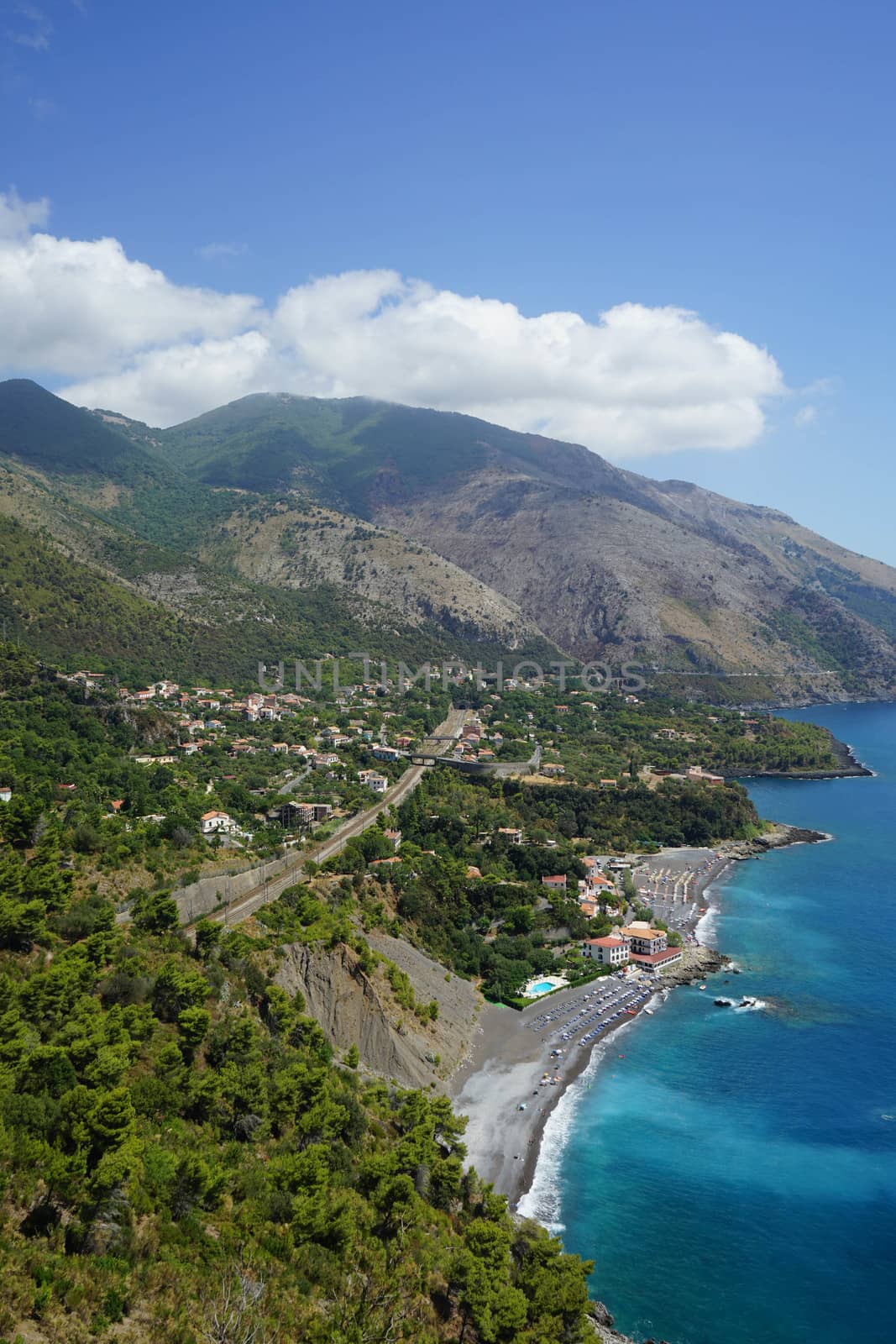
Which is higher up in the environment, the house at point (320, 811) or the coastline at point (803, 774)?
the coastline at point (803, 774)

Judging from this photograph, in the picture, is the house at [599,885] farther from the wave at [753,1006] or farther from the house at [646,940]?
the wave at [753,1006]

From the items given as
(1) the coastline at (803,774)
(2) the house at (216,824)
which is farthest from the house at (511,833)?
(1) the coastline at (803,774)

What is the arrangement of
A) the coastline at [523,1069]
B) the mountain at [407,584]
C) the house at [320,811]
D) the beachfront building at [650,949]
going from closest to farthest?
1. the coastline at [523,1069]
2. the beachfront building at [650,949]
3. the house at [320,811]
4. the mountain at [407,584]

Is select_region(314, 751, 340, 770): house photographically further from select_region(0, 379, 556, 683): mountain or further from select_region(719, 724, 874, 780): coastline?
select_region(719, 724, 874, 780): coastline

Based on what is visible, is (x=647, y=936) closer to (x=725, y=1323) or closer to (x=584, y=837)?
(x=584, y=837)

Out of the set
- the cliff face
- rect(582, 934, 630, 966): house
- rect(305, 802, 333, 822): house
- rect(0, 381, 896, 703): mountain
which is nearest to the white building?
rect(582, 934, 630, 966): house

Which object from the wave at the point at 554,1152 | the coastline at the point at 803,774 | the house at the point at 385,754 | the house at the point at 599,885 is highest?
the coastline at the point at 803,774
